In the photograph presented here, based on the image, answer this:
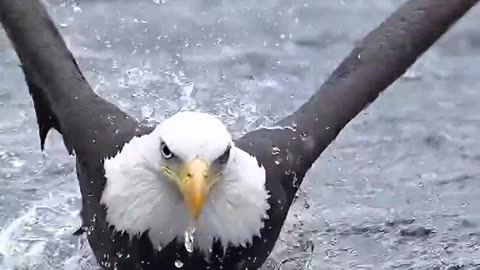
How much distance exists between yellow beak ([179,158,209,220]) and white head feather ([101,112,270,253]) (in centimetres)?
4

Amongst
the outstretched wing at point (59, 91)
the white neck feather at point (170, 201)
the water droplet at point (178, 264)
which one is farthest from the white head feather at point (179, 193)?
the outstretched wing at point (59, 91)

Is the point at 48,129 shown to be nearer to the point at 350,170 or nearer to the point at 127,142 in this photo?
the point at 127,142

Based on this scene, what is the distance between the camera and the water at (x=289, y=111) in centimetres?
714

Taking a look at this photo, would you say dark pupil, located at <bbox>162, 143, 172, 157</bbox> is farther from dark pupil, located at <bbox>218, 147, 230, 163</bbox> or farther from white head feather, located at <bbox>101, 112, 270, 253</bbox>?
dark pupil, located at <bbox>218, 147, 230, 163</bbox>

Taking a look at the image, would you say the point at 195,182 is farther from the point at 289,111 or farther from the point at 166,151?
the point at 289,111

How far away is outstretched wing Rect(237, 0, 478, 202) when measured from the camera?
20.0 feet

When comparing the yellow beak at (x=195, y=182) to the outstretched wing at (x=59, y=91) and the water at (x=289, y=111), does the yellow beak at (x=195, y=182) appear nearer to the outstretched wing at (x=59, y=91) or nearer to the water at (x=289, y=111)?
the outstretched wing at (x=59, y=91)

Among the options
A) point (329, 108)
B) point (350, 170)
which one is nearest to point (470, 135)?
point (350, 170)

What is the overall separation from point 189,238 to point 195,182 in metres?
0.55

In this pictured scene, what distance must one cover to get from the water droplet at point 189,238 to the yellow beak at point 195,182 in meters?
0.40

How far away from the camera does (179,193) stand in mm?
5227

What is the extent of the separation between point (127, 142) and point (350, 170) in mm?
2328

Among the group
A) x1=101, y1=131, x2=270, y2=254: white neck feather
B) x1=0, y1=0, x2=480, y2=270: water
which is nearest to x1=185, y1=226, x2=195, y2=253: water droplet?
x1=101, y1=131, x2=270, y2=254: white neck feather

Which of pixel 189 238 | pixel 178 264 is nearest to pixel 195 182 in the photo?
pixel 189 238
